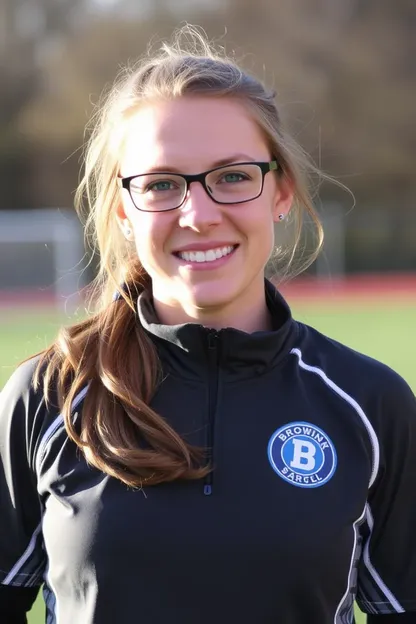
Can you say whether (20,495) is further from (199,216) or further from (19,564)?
(199,216)

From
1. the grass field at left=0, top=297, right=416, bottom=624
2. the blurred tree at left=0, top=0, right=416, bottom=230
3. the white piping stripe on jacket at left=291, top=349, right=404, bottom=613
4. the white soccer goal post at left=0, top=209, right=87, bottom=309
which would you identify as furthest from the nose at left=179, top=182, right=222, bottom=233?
the blurred tree at left=0, top=0, right=416, bottom=230

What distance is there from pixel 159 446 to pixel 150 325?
26cm

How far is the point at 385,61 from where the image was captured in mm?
28719

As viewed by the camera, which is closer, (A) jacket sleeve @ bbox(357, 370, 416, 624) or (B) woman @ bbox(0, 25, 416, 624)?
(B) woman @ bbox(0, 25, 416, 624)

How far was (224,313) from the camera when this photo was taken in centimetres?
196

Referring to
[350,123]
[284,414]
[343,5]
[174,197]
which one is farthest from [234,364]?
[343,5]

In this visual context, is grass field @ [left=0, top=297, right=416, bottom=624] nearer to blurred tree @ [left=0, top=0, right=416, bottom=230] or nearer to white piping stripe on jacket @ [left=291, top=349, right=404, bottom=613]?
white piping stripe on jacket @ [left=291, top=349, right=404, bottom=613]

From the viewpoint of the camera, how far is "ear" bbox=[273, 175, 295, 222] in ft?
6.70

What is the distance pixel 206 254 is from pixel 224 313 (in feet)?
0.52

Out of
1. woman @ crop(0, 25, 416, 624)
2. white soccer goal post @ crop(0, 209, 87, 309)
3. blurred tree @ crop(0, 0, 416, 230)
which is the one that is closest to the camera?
woman @ crop(0, 25, 416, 624)

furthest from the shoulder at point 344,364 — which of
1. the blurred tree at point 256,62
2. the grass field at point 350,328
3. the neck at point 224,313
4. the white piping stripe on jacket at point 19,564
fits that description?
the blurred tree at point 256,62

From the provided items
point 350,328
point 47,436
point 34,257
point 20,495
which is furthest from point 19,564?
point 34,257

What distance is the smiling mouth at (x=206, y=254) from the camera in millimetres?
1852

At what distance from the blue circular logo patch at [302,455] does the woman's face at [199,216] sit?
11.0 inches
